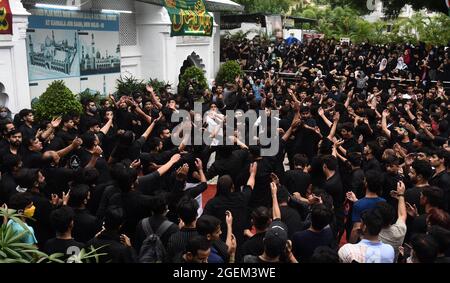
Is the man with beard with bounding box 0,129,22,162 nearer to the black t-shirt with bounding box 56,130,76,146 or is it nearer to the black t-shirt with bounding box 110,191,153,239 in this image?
the black t-shirt with bounding box 56,130,76,146

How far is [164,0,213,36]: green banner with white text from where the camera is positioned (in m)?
15.7

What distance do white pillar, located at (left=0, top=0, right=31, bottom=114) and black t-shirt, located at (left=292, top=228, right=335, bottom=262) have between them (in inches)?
336

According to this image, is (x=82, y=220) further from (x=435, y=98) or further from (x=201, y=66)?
(x=201, y=66)

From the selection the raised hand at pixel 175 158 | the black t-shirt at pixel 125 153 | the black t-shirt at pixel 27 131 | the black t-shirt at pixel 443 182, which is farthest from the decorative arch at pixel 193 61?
the black t-shirt at pixel 443 182

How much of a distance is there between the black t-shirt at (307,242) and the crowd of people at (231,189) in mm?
11

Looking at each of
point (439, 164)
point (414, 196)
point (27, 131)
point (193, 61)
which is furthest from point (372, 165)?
point (193, 61)

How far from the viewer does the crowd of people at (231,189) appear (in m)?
3.84

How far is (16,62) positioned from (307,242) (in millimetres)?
8779

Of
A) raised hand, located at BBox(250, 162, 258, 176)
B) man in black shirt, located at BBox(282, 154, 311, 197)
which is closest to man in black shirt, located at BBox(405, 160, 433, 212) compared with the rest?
man in black shirt, located at BBox(282, 154, 311, 197)

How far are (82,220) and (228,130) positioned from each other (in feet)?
12.8

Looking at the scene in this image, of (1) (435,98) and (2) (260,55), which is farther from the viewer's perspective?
(2) (260,55)

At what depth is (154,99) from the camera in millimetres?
10047
